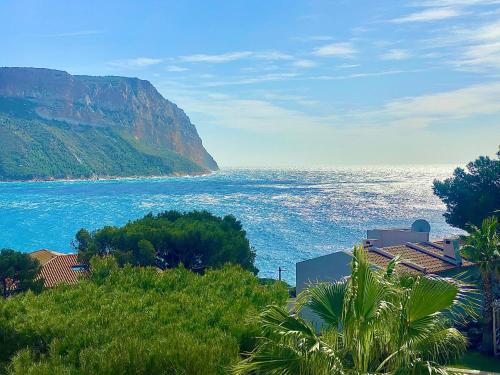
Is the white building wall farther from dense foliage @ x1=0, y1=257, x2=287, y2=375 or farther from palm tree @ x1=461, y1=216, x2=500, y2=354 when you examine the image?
dense foliage @ x1=0, y1=257, x2=287, y2=375

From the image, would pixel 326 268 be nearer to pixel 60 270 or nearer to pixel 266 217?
pixel 60 270

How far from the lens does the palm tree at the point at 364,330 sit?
302 inches

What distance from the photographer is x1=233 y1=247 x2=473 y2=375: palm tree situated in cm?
766

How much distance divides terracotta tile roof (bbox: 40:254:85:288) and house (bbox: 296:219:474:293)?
23.2 meters

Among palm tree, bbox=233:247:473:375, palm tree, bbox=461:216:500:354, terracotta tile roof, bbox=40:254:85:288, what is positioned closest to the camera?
palm tree, bbox=233:247:473:375

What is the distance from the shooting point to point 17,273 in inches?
1476

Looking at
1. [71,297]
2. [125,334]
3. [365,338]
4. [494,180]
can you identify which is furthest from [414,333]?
[494,180]

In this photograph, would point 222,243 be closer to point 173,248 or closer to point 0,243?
point 173,248

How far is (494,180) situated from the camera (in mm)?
48688

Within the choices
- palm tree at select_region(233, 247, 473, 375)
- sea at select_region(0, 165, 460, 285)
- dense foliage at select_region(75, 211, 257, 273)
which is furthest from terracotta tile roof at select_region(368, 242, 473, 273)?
sea at select_region(0, 165, 460, 285)

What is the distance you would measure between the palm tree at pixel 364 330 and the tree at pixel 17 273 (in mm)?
33270

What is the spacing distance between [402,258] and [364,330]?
760 inches

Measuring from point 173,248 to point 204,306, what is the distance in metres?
28.8

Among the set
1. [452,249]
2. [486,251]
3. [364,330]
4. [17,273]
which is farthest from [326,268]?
[17,273]
